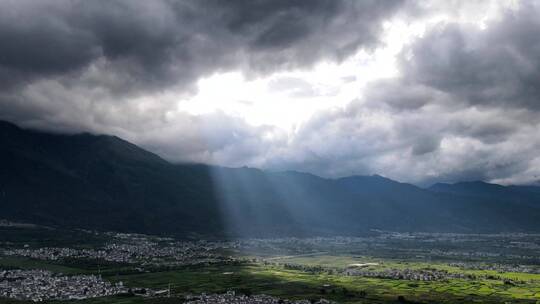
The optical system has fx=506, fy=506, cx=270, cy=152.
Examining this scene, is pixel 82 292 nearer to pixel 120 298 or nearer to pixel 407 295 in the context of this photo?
pixel 120 298

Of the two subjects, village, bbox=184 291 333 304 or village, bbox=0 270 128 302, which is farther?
village, bbox=0 270 128 302

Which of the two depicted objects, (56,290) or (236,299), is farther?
(56,290)

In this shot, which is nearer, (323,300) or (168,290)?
(323,300)

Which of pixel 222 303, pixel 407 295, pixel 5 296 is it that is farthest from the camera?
pixel 407 295

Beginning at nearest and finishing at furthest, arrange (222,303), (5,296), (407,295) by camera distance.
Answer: (222,303) → (5,296) → (407,295)

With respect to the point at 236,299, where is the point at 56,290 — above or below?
below

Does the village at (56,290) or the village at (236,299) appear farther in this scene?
the village at (56,290)

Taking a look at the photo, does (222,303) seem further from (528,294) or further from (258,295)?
(528,294)

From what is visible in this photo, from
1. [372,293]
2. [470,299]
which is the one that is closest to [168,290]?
[372,293]

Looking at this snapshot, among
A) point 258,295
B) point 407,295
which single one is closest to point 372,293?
point 407,295
